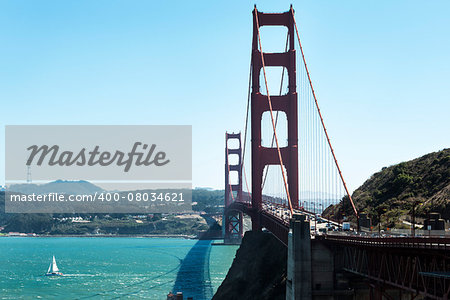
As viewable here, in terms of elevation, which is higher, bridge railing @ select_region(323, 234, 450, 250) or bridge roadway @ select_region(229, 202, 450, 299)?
bridge railing @ select_region(323, 234, 450, 250)

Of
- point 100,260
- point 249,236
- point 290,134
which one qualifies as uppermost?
point 290,134

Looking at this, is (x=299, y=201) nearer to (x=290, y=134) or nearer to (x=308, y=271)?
(x=290, y=134)

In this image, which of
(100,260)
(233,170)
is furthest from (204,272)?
(233,170)

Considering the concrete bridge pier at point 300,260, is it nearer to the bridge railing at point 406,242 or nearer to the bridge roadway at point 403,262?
the bridge roadway at point 403,262

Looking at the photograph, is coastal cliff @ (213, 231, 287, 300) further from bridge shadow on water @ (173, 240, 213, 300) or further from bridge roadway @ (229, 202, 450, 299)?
bridge roadway @ (229, 202, 450, 299)

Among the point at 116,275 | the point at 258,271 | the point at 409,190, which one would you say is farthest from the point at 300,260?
the point at 116,275

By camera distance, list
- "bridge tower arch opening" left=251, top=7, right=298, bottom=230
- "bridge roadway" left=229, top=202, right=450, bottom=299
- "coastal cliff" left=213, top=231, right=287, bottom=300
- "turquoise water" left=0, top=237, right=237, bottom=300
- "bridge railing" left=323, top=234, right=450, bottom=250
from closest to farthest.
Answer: "bridge railing" left=323, top=234, right=450, bottom=250, "bridge roadway" left=229, top=202, right=450, bottom=299, "coastal cliff" left=213, top=231, right=287, bottom=300, "bridge tower arch opening" left=251, top=7, right=298, bottom=230, "turquoise water" left=0, top=237, right=237, bottom=300

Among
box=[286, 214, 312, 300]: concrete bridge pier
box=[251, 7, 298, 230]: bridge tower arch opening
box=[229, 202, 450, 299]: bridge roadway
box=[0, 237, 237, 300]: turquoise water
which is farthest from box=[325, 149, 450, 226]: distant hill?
box=[0, 237, 237, 300]: turquoise water
